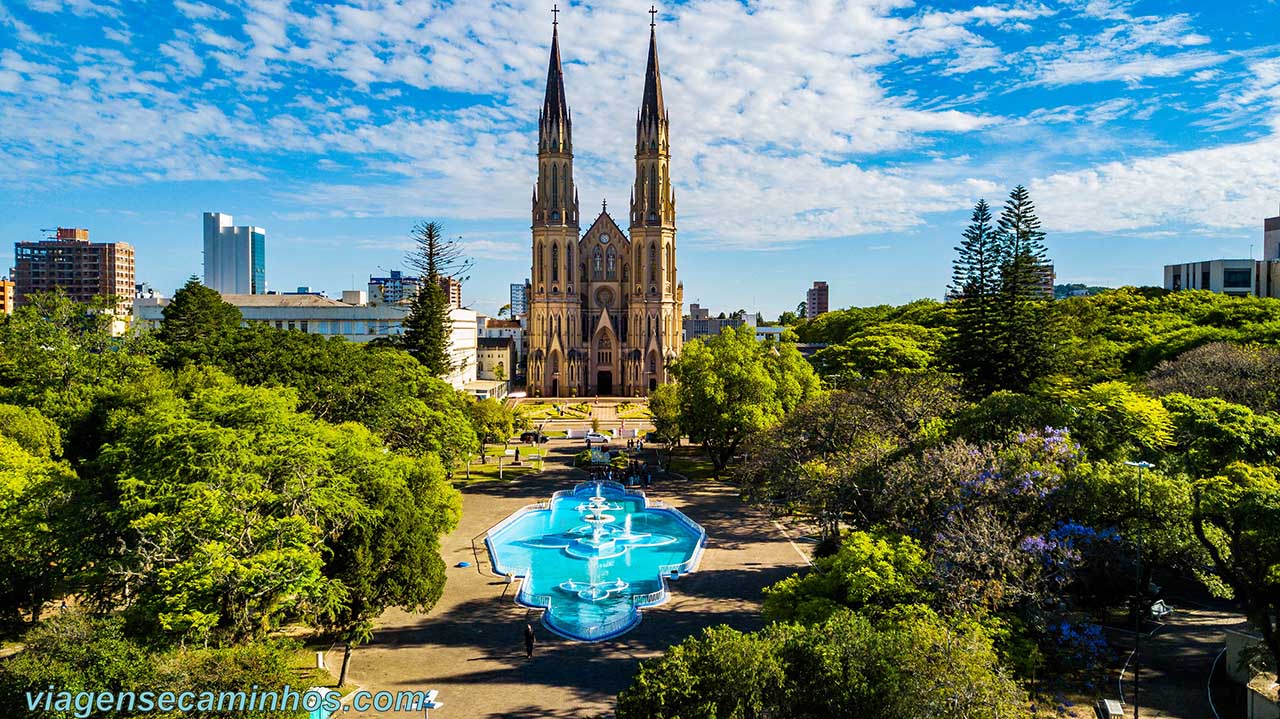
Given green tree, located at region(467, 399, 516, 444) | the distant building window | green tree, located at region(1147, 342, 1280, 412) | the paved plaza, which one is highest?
the distant building window

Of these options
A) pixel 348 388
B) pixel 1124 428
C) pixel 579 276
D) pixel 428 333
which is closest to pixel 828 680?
pixel 1124 428

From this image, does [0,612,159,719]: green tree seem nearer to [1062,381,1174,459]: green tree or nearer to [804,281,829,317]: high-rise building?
[1062,381,1174,459]: green tree

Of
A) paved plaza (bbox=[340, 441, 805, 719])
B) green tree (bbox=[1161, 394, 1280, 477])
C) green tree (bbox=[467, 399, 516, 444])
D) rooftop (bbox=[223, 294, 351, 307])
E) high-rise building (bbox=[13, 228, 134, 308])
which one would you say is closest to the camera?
paved plaza (bbox=[340, 441, 805, 719])

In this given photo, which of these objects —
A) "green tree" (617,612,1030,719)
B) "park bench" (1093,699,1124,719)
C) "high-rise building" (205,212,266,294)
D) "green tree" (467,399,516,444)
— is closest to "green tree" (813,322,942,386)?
"green tree" (467,399,516,444)

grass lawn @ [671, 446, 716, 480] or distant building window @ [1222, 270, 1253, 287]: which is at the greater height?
distant building window @ [1222, 270, 1253, 287]

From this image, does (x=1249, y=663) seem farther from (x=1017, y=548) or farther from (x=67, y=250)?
(x=67, y=250)

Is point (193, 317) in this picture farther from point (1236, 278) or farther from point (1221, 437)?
point (1236, 278)

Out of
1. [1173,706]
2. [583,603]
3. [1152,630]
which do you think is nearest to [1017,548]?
[1173,706]
